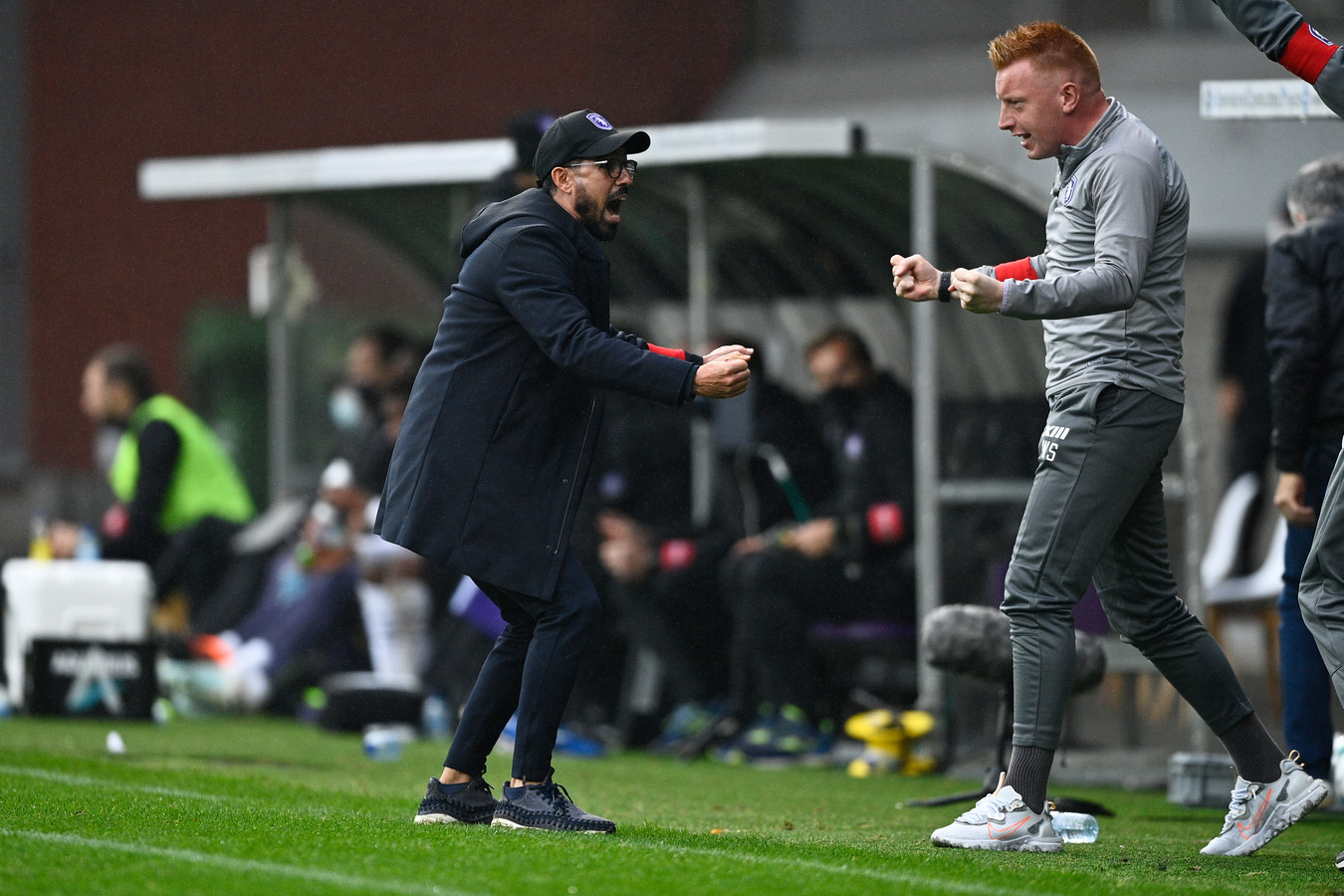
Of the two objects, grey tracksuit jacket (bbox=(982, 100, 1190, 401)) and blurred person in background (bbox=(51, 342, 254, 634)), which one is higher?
grey tracksuit jacket (bbox=(982, 100, 1190, 401))

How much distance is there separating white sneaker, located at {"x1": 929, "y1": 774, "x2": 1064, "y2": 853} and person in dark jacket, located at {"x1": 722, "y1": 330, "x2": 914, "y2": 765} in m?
3.70

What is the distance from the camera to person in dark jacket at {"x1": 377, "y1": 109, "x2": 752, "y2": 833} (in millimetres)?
5348

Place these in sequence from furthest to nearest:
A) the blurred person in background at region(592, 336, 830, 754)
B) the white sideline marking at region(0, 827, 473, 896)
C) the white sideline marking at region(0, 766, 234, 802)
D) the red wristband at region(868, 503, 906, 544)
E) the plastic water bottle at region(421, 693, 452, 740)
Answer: the plastic water bottle at region(421, 693, 452, 740), the blurred person in background at region(592, 336, 830, 754), the red wristband at region(868, 503, 906, 544), the white sideline marking at region(0, 766, 234, 802), the white sideline marking at region(0, 827, 473, 896)

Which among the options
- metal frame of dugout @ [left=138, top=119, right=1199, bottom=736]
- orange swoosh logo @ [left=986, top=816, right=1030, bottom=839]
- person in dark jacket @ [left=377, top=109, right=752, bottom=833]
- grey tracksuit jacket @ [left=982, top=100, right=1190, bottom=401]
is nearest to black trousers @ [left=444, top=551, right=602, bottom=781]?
person in dark jacket @ [left=377, top=109, right=752, bottom=833]

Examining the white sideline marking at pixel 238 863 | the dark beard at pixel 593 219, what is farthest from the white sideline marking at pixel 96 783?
the dark beard at pixel 593 219

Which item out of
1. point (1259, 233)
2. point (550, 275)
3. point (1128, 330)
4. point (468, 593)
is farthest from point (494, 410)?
point (1259, 233)

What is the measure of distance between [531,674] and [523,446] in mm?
610

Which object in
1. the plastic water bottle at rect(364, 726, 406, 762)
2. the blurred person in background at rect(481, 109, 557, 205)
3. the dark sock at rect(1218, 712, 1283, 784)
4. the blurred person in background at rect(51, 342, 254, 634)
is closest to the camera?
the dark sock at rect(1218, 712, 1283, 784)

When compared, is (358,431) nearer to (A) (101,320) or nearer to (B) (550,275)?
Answer: (B) (550,275)

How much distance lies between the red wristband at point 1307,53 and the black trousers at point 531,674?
228 cm

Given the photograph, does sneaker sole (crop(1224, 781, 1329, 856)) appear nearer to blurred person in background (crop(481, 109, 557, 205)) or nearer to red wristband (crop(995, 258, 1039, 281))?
red wristband (crop(995, 258, 1039, 281))

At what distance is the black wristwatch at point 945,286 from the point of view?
16.3ft

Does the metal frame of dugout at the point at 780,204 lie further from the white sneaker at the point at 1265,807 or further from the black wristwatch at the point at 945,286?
the black wristwatch at the point at 945,286

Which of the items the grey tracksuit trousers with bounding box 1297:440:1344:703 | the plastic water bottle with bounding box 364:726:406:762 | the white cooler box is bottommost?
the plastic water bottle with bounding box 364:726:406:762
